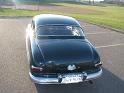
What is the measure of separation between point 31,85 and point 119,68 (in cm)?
337

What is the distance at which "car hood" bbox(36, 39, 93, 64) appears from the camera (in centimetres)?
595

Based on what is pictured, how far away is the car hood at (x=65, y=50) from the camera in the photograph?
5.95 meters

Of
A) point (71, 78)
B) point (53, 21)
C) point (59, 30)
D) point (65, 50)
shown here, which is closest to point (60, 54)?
point (65, 50)

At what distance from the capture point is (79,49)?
6461mm

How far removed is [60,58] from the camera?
5945mm

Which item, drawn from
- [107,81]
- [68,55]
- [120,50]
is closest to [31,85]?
[68,55]

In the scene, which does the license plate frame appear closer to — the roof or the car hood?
the car hood

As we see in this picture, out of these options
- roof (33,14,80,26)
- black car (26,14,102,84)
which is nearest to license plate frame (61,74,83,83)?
black car (26,14,102,84)

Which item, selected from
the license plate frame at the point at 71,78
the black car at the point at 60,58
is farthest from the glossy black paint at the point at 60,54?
the license plate frame at the point at 71,78

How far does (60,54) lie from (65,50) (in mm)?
286

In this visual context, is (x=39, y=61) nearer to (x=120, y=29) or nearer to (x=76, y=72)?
(x=76, y=72)

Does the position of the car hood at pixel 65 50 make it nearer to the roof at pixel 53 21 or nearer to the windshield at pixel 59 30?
the windshield at pixel 59 30

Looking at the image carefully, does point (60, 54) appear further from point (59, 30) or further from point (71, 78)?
point (59, 30)

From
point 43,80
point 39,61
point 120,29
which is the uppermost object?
point 39,61
